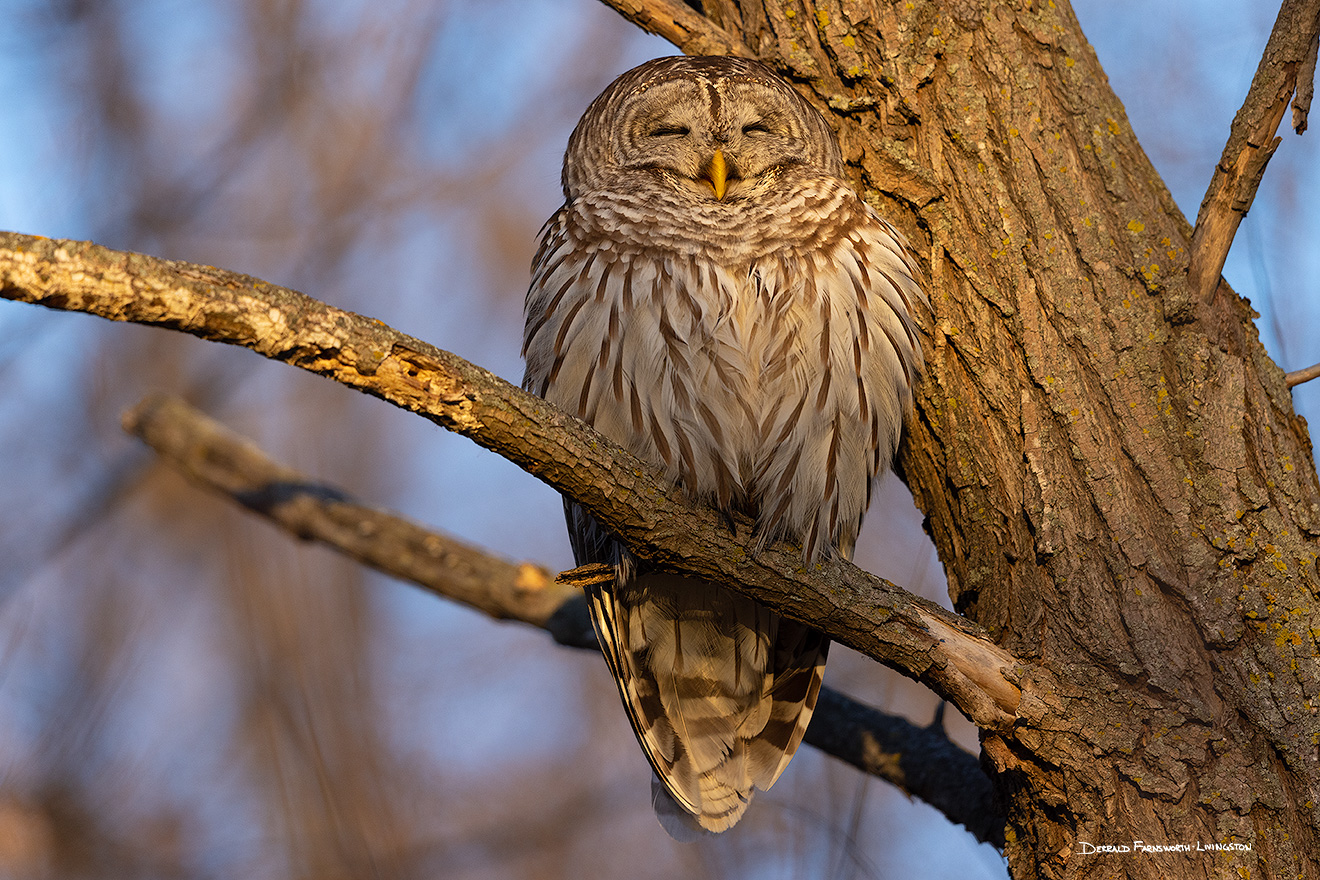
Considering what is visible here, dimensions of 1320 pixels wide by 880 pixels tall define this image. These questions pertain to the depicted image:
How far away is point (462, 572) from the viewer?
3.78m

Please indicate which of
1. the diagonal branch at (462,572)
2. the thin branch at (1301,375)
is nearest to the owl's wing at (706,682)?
the diagonal branch at (462,572)

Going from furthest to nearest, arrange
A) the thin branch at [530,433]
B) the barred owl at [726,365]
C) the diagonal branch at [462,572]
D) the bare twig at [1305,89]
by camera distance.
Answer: the diagonal branch at [462,572] < the barred owl at [726,365] < the bare twig at [1305,89] < the thin branch at [530,433]

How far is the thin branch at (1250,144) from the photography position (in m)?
2.18

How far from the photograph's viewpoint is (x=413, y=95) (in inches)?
230

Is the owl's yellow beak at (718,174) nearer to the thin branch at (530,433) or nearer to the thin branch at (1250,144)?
the thin branch at (530,433)

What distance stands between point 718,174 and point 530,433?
1516 mm

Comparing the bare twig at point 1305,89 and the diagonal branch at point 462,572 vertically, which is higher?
the bare twig at point 1305,89

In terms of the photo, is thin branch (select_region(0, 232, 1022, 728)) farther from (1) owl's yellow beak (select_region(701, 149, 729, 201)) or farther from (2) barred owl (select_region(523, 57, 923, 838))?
(1) owl's yellow beak (select_region(701, 149, 729, 201))

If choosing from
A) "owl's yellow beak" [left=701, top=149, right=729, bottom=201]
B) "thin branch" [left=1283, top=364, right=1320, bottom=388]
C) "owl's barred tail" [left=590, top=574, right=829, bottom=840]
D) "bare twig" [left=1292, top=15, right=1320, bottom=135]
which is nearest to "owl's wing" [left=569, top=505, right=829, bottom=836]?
"owl's barred tail" [left=590, top=574, right=829, bottom=840]

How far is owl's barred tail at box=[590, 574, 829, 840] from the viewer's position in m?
3.13

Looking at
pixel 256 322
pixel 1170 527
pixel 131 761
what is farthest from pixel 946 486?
pixel 131 761

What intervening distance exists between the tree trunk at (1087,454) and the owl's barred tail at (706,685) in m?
0.69

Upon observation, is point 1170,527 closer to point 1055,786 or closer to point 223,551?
point 1055,786

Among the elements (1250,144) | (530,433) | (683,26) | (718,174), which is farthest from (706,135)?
(530,433)
